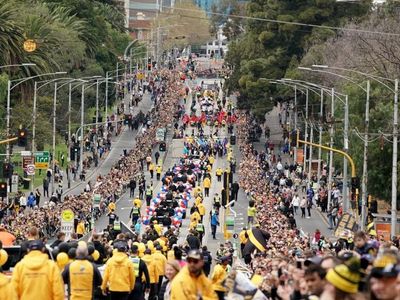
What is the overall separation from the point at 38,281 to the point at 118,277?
3.87m

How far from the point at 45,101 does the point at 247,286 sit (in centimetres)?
8568

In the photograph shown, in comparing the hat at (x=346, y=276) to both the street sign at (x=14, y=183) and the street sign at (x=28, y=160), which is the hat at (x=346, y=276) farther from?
the street sign at (x=28, y=160)

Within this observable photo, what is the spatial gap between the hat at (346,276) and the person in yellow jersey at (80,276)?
7.23 m

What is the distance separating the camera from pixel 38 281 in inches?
846

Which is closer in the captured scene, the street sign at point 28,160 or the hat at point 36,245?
the hat at point 36,245

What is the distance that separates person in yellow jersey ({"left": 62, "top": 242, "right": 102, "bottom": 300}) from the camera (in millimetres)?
23539

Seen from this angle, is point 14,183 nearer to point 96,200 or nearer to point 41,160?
point 41,160

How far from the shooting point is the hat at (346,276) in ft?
53.8

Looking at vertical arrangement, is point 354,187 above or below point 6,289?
below

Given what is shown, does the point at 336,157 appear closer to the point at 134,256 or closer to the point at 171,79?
the point at 134,256

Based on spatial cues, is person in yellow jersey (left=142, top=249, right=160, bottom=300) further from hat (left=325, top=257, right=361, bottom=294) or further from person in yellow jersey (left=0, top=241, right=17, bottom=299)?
hat (left=325, top=257, right=361, bottom=294)

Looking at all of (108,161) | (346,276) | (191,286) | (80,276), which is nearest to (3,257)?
(80,276)

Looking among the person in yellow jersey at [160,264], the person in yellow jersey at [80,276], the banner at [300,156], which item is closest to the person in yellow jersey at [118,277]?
the person in yellow jersey at [80,276]

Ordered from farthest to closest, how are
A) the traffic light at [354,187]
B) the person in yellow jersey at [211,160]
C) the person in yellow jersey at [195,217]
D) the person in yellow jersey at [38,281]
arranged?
the person in yellow jersey at [211,160] < the person in yellow jersey at [195,217] < the traffic light at [354,187] < the person in yellow jersey at [38,281]
